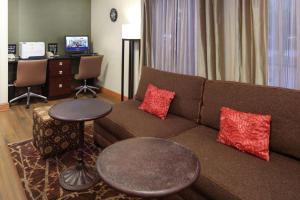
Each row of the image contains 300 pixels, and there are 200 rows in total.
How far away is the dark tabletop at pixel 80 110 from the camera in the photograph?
1958 mm

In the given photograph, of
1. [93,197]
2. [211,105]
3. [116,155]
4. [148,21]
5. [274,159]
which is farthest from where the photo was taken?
[148,21]

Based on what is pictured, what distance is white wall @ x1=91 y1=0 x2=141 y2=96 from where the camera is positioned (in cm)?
428

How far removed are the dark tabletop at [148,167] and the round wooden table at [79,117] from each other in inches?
23.5

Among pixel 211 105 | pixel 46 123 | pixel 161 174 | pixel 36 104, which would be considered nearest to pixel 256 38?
pixel 211 105

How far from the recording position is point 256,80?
2.36 m

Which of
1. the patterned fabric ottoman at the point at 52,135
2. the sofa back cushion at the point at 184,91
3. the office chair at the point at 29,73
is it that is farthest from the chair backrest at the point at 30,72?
the sofa back cushion at the point at 184,91

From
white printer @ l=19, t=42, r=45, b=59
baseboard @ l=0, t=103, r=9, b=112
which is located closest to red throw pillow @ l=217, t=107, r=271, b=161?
baseboard @ l=0, t=103, r=9, b=112

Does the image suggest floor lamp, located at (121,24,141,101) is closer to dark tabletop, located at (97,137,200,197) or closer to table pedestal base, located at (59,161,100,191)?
table pedestal base, located at (59,161,100,191)

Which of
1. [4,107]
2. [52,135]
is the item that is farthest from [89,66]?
[52,135]

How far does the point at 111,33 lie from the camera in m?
4.91

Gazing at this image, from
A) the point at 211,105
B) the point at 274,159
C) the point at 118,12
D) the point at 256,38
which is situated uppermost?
the point at 118,12

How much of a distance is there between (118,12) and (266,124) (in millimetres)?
3616

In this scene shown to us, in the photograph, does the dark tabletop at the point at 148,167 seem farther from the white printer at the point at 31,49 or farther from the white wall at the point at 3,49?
the white printer at the point at 31,49

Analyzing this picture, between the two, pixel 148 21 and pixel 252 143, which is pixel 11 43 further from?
pixel 252 143
